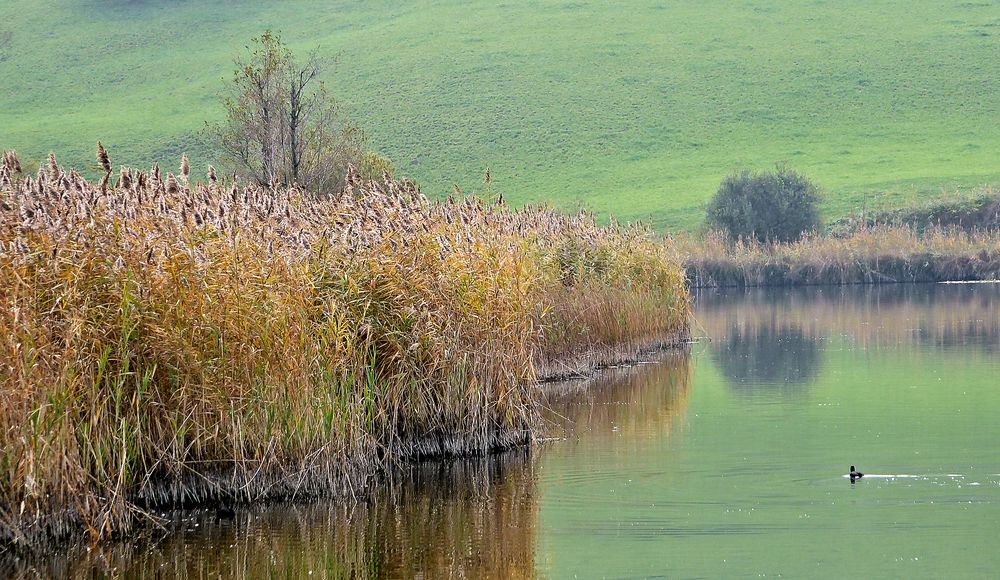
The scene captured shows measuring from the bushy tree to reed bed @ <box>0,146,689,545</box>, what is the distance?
1833 inches

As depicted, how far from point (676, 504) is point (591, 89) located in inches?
3246

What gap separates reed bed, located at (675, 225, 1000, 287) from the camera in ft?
169

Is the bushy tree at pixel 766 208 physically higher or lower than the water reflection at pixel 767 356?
lower

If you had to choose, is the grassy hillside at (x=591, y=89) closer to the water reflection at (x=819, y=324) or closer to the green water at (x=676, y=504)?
the water reflection at (x=819, y=324)

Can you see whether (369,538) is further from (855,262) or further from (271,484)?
(855,262)

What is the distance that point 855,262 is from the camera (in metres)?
51.4

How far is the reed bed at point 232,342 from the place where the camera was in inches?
430

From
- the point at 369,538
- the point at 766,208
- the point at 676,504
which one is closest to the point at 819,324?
the point at 676,504

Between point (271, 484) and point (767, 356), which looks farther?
point (767, 356)

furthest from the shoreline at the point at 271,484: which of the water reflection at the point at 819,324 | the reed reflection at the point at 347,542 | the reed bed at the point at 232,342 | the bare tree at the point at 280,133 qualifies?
the bare tree at the point at 280,133

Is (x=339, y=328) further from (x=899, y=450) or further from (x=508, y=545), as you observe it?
(x=899, y=450)

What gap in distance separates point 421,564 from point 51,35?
105509mm

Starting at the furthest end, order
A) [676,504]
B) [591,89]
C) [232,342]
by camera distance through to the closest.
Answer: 1. [591,89]
2. [676,504]
3. [232,342]

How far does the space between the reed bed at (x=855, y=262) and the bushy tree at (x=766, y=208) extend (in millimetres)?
8080
